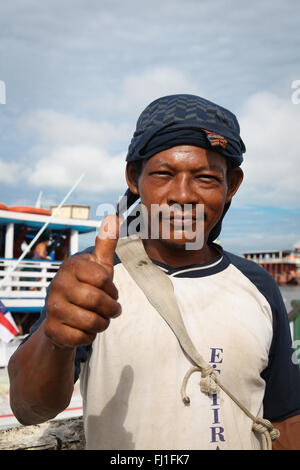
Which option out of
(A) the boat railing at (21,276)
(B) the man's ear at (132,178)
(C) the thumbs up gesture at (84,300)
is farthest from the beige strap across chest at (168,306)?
(A) the boat railing at (21,276)

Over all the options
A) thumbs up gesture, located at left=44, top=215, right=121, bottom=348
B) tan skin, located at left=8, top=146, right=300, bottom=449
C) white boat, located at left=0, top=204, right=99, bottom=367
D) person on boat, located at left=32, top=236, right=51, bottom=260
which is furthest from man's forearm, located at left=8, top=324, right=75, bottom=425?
person on boat, located at left=32, top=236, right=51, bottom=260

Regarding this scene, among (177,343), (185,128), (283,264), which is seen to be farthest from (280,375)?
(283,264)

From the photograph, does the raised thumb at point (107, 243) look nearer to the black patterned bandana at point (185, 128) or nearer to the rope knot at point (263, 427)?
the black patterned bandana at point (185, 128)

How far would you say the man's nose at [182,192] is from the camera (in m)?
1.48

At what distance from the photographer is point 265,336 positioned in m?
1.49

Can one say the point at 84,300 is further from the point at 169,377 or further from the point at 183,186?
the point at 183,186

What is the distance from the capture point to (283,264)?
165ft

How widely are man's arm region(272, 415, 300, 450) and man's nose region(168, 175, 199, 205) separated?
1.04 metres

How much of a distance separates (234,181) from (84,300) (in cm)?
120

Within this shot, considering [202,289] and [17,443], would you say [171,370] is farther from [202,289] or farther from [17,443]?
[17,443]

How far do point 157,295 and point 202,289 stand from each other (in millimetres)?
224

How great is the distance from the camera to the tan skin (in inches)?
33.7

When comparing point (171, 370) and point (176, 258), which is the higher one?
point (176, 258)
